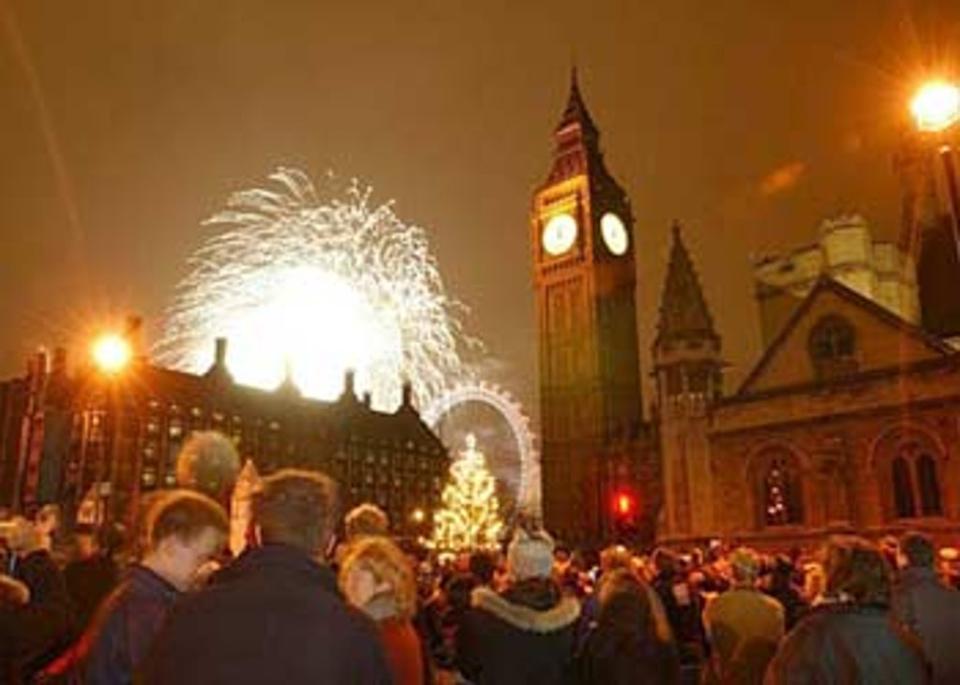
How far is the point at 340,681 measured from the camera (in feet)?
9.43

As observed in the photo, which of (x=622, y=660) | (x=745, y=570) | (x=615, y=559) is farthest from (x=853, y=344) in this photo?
(x=622, y=660)

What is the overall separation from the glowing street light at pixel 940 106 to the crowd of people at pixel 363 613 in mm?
5673

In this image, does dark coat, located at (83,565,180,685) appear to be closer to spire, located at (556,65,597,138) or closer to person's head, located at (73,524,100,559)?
person's head, located at (73,524,100,559)

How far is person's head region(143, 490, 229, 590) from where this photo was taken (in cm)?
397

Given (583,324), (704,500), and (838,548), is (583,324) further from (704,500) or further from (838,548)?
(838,548)

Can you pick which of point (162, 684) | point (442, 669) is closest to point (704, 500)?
point (442, 669)

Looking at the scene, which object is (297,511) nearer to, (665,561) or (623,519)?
(665,561)

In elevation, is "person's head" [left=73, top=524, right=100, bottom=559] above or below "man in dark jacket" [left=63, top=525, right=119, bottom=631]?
above

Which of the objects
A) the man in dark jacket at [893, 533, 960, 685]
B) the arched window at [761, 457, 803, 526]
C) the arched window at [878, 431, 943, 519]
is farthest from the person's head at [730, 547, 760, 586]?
the arched window at [761, 457, 803, 526]

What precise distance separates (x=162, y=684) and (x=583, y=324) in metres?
62.0

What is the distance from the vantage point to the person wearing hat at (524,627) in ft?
18.9

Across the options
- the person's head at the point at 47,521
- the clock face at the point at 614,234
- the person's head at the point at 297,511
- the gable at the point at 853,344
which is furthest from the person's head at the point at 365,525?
the clock face at the point at 614,234

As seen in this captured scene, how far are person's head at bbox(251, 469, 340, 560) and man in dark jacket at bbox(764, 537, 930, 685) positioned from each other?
2.41 meters

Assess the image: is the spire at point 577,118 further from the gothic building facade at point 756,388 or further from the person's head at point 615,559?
the person's head at point 615,559
